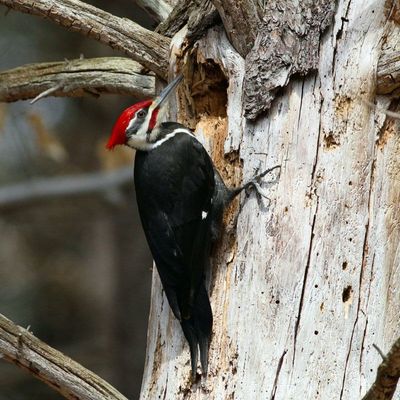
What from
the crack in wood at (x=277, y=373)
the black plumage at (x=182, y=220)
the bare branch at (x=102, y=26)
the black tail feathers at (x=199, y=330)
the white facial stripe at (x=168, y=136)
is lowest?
the crack in wood at (x=277, y=373)

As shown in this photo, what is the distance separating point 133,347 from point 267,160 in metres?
4.13

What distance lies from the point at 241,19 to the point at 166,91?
16.6 inches

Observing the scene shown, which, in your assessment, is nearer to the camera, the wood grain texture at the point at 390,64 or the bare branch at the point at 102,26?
the wood grain texture at the point at 390,64

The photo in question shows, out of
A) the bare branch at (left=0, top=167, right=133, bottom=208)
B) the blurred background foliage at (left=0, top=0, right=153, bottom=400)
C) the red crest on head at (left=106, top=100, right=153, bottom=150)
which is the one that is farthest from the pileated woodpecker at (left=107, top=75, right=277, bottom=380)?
the blurred background foliage at (left=0, top=0, right=153, bottom=400)

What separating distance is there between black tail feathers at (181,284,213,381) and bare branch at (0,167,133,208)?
10.8 feet

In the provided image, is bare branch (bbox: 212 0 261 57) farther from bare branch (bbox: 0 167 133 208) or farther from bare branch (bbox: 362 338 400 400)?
bare branch (bbox: 0 167 133 208)

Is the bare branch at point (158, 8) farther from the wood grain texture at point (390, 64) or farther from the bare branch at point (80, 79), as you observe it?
the wood grain texture at point (390, 64)

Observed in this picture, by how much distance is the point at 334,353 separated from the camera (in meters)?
2.96

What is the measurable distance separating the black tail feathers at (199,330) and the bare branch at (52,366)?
0.32m

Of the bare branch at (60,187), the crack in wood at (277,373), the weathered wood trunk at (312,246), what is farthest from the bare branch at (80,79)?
the bare branch at (60,187)

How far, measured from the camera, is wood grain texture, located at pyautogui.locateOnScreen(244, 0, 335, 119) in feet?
10.6

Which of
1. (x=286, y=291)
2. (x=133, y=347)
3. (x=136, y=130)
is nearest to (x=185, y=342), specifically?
(x=286, y=291)

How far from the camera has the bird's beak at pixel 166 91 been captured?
3.52 meters

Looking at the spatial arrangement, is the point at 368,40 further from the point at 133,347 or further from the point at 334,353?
the point at 133,347
